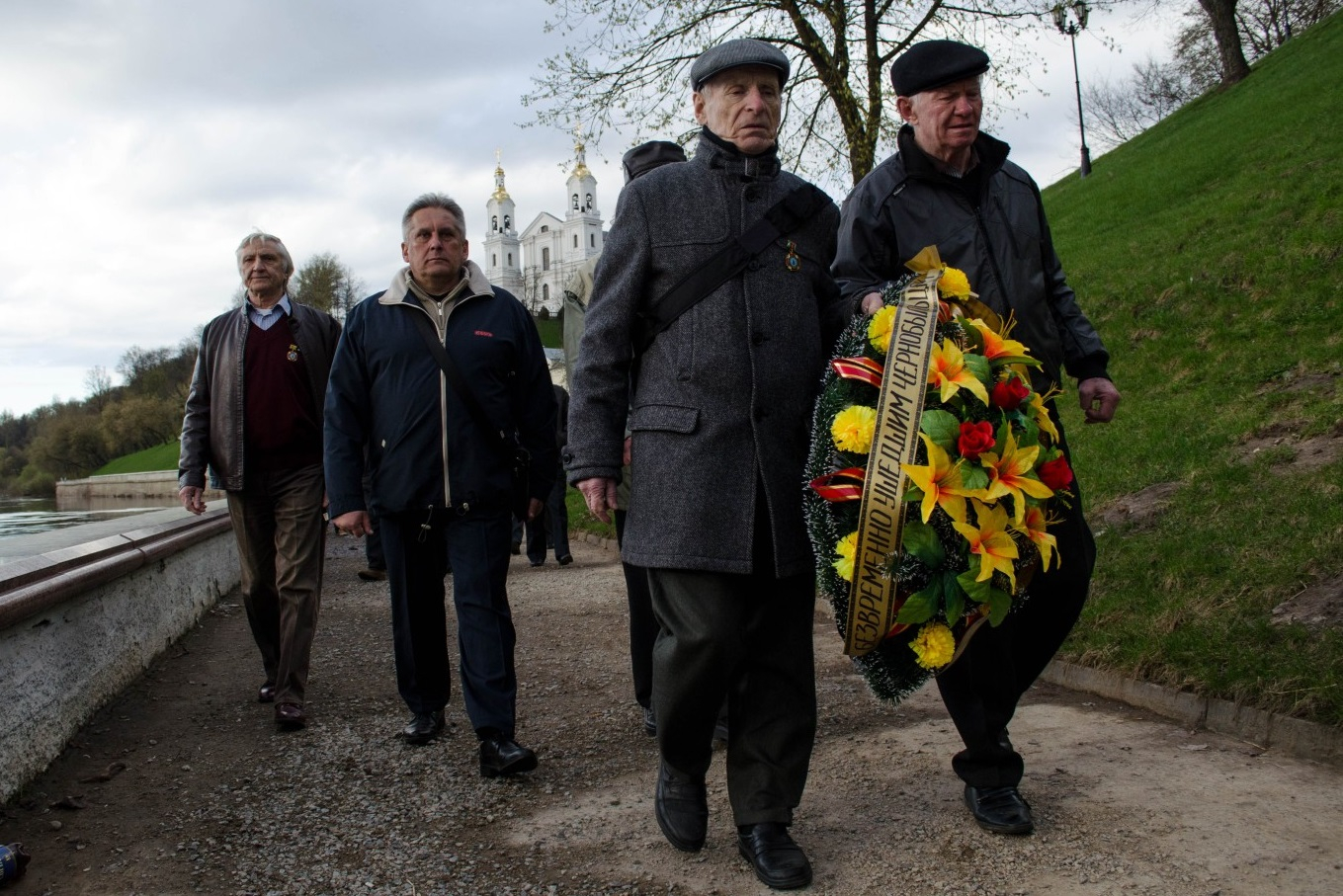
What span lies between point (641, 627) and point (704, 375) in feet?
5.99

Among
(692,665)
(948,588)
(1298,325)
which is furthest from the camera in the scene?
(1298,325)

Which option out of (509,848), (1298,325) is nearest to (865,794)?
(509,848)

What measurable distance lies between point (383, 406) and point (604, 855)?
2132 millimetres

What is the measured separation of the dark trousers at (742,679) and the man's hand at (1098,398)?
1.10 metres

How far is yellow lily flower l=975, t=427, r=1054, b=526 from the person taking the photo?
3.03 m

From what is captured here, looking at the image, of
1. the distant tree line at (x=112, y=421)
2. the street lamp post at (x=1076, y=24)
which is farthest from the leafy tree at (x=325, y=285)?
the street lamp post at (x=1076, y=24)

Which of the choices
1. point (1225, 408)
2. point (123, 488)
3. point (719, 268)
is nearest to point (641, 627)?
point (719, 268)

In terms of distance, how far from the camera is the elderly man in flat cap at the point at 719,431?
132 inches

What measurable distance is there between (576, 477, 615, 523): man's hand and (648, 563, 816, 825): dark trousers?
243 millimetres

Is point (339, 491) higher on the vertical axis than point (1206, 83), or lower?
lower

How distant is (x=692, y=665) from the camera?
335cm

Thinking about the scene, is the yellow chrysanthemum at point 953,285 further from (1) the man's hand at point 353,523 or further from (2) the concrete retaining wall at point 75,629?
(2) the concrete retaining wall at point 75,629

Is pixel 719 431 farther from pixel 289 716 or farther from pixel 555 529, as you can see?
pixel 555 529

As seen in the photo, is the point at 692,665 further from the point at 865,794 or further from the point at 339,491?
the point at 339,491
